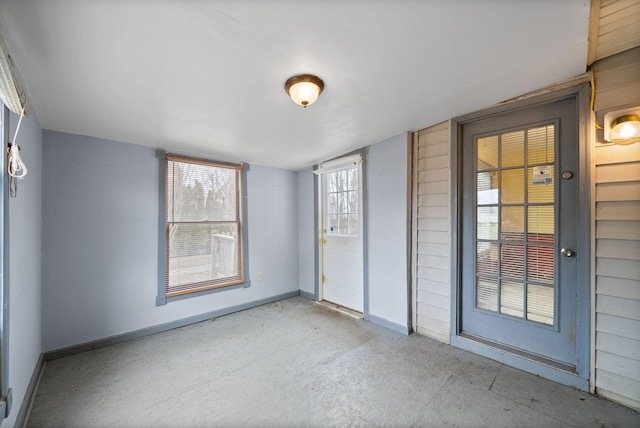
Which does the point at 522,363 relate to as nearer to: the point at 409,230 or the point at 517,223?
the point at 517,223

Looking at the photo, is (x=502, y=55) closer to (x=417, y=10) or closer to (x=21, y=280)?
(x=417, y=10)

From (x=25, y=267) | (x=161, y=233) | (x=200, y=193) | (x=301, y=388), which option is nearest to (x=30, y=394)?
(x=25, y=267)

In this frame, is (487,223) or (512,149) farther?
(487,223)

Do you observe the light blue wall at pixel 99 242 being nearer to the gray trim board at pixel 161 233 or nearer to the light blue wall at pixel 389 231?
the gray trim board at pixel 161 233

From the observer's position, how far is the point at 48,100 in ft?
6.40

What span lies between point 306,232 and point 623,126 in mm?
3546

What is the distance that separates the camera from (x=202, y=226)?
134 inches

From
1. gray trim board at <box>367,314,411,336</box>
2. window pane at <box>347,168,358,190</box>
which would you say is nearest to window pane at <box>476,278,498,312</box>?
gray trim board at <box>367,314,411,336</box>

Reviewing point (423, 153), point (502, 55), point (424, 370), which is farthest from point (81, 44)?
point (424, 370)

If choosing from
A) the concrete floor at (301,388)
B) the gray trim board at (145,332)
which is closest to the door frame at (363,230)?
the concrete floor at (301,388)

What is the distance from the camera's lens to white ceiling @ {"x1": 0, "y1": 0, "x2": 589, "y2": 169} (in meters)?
1.28

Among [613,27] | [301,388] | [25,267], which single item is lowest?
[301,388]

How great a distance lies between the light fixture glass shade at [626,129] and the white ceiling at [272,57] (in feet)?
1.51

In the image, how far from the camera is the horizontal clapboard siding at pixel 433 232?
8.91ft
